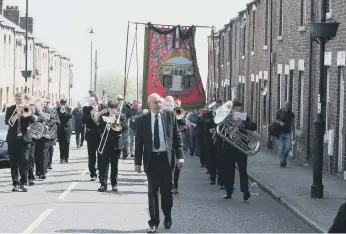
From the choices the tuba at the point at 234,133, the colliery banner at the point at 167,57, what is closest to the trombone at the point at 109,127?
the tuba at the point at 234,133

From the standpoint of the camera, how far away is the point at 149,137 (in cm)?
1292

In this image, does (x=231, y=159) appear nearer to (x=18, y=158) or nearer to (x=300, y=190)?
(x=300, y=190)

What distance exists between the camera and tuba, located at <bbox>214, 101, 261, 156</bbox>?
17.2 m

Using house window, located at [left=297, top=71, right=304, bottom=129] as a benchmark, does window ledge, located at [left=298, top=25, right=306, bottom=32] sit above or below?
above

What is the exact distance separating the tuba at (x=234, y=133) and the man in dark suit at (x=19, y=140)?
3600 millimetres

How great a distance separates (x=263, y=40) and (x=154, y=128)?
2436cm

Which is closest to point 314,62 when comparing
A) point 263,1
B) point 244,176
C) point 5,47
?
point 244,176

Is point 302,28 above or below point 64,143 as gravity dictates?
above

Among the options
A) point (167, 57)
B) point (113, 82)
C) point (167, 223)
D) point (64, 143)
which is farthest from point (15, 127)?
point (113, 82)

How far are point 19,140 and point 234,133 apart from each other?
4.07 metres

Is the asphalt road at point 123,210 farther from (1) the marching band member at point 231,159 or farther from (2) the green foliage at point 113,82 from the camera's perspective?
(2) the green foliage at point 113,82

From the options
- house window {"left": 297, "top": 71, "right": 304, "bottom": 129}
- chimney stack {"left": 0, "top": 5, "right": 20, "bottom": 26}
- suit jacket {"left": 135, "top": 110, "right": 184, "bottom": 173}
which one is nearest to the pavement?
house window {"left": 297, "top": 71, "right": 304, "bottom": 129}

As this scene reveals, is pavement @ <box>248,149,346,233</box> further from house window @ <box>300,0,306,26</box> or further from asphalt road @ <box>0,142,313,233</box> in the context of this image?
house window @ <box>300,0,306,26</box>

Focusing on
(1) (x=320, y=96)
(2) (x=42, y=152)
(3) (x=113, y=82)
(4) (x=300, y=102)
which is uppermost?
(3) (x=113, y=82)
